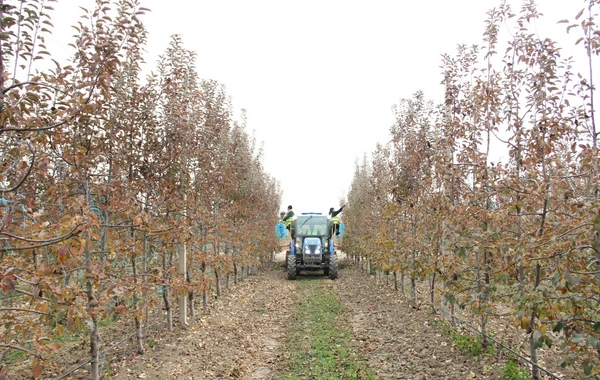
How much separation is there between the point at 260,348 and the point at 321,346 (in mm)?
1311

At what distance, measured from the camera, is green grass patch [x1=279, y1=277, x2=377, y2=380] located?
7.32m

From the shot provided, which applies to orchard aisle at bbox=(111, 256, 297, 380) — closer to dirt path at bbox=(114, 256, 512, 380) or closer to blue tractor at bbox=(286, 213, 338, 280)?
dirt path at bbox=(114, 256, 512, 380)

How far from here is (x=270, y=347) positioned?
30.3ft

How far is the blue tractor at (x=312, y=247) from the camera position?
71.0 ft

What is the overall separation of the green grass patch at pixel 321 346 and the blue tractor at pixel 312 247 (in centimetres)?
701

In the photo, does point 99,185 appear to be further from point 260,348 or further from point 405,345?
point 405,345

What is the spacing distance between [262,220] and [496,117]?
722 inches

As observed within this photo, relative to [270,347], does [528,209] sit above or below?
above

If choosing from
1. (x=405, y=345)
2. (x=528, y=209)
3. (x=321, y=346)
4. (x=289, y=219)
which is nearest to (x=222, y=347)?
(x=321, y=346)

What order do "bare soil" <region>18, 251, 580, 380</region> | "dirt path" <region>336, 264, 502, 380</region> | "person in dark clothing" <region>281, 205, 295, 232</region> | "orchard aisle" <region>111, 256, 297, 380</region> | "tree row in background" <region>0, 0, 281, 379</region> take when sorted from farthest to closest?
"person in dark clothing" <region>281, 205, 295, 232</region>, "orchard aisle" <region>111, 256, 297, 380</region>, "bare soil" <region>18, 251, 580, 380</region>, "dirt path" <region>336, 264, 502, 380</region>, "tree row in background" <region>0, 0, 281, 379</region>

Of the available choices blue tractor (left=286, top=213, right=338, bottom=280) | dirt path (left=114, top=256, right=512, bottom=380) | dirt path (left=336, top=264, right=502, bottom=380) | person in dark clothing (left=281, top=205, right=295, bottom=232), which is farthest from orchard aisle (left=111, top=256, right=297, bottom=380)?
person in dark clothing (left=281, top=205, right=295, bottom=232)

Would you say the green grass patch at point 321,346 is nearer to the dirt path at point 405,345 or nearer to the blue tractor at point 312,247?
the dirt path at point 405,345

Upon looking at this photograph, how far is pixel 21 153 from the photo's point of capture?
Answer: 329 centimetres

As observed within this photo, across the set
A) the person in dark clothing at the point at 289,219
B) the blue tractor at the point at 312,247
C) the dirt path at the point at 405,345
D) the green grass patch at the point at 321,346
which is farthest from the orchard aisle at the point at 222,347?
the person in dark clothing at the point at 289,219
